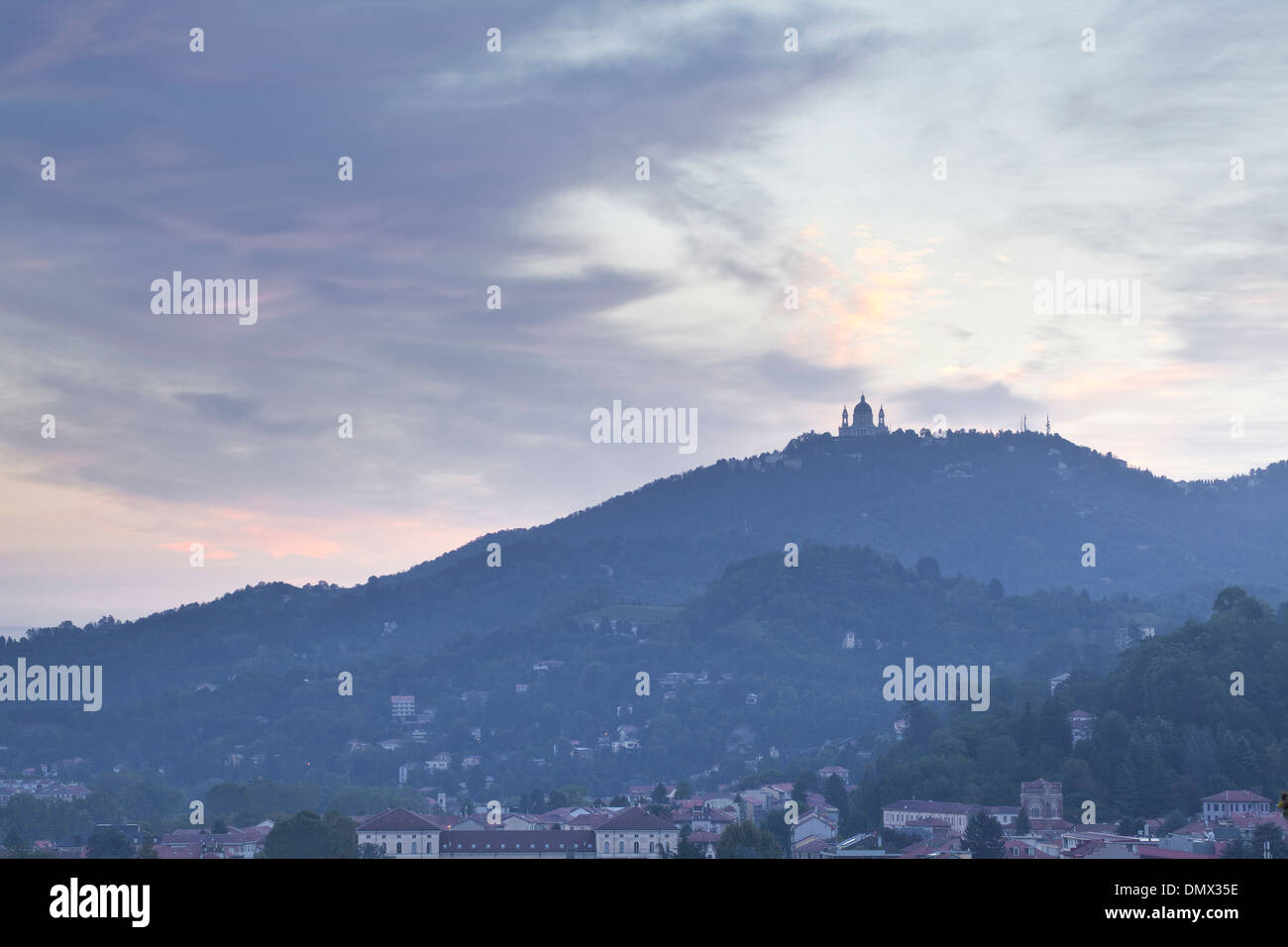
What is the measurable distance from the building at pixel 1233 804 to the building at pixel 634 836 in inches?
982

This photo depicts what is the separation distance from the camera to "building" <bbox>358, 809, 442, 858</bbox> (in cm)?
8775

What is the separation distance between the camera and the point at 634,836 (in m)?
89.1

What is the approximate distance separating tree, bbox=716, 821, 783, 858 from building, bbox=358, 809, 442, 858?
1767cm

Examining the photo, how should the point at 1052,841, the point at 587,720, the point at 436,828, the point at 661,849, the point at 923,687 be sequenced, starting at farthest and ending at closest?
1. the point at 587,720
2. the point at 923,687
3. the point at 436,828
4. the point at 661,849
5. the point at 1052,841

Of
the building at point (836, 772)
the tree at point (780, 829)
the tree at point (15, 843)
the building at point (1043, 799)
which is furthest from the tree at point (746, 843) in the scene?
the building at point (836, 772)

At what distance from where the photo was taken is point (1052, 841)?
72812mm

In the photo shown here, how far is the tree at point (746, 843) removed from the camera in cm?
7312

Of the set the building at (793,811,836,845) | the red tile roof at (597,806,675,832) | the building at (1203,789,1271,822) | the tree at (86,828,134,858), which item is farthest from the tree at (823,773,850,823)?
the tree at (86,828,134,858)

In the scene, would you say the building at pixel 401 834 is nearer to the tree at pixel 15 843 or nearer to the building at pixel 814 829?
the tree at pixel 15 843

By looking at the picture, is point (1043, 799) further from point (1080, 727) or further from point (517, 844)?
point (517, 844)

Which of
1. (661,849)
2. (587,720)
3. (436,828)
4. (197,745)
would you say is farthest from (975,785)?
(197,745)
